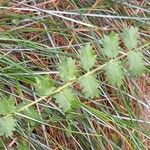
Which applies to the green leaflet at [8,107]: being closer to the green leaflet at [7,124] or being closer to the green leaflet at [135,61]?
the green leaflet at [7,124]

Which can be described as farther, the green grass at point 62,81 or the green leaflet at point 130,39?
the green grass at point 62,81

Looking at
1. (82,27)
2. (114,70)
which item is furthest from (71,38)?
(114,70)

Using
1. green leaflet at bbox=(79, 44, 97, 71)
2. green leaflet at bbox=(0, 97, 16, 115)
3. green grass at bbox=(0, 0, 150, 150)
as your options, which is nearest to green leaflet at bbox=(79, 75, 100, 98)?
green leaflet at bbox=(79, 44, 97, 71)

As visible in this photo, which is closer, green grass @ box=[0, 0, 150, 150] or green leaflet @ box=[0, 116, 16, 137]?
green leaflet @ box=[0, 116, 16, 137]

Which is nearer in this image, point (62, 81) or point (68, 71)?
point (68, 71)

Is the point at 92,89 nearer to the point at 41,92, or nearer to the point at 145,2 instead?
the point at 41,92

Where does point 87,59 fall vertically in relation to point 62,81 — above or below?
above

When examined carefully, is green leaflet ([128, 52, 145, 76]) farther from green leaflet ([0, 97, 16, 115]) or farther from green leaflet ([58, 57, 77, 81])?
green leaflet ([0, 97, 16, 115])

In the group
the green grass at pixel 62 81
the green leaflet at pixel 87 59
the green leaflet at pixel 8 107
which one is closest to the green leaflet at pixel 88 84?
the green leaflet at pixel 87 59

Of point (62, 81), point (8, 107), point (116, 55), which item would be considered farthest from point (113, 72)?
point (62, 81)

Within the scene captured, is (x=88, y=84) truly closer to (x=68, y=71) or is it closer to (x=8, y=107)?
(x=68, y=71)

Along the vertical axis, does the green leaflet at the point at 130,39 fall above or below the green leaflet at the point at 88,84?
above
